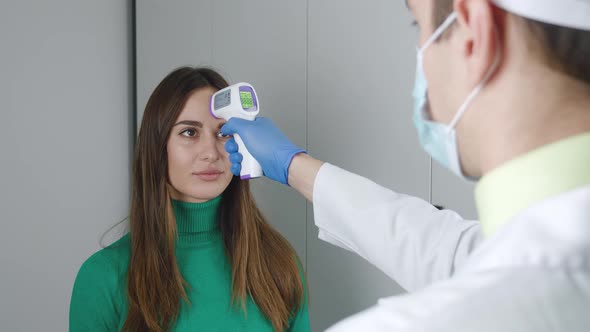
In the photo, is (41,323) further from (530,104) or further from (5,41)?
(530,104)

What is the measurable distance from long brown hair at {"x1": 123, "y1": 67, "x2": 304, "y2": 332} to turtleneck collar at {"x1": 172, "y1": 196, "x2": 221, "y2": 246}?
4cm

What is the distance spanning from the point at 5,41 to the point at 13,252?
0.89 meters

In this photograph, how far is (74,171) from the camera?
235 centimetres

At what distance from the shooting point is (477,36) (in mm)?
569

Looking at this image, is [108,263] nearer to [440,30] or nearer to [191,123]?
[191,123]

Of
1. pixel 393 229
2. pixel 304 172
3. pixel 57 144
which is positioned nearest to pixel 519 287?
Result: pixel 393 229

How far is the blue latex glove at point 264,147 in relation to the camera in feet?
4.37

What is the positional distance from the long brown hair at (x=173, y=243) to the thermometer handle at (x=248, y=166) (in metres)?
0.27

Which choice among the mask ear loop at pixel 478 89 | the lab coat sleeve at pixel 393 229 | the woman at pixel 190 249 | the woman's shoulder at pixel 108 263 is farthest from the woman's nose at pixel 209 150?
the mask ear loop at pixel 478 89

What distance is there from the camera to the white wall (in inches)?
83.7

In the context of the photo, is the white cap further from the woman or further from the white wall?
the white wall

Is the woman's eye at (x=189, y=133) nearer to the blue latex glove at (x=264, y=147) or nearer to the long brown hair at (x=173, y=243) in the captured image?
the long brown hair at (x=173, y=243)

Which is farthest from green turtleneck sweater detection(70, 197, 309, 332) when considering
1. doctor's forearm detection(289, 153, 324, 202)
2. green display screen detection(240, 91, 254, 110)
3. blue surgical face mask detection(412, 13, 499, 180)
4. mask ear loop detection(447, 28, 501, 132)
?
mask ear loop detection(447, 28, 501, 132)

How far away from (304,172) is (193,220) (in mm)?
553
